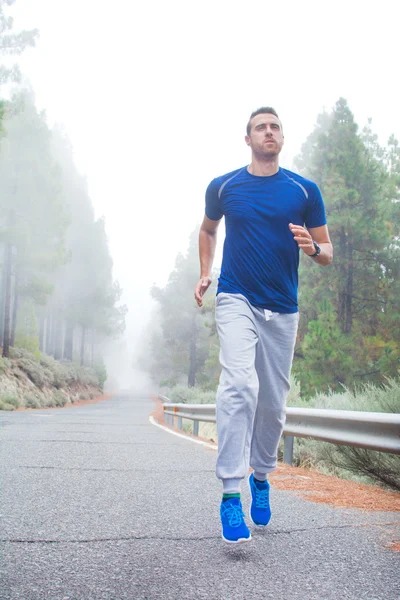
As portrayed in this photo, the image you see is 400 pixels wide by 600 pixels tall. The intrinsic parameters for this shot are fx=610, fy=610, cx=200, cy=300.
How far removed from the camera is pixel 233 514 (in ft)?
9.27

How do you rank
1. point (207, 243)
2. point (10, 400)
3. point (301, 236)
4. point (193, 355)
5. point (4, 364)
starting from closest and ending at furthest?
1. point (301, 236)
2. point (207, 243)
3. point (10, 400)
4. point (4, 364)
5. point (193, 355)

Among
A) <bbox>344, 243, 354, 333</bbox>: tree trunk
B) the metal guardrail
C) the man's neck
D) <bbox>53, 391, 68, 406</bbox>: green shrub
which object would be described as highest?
<bbox>344, 243, 354, 333</bbox>: tree trunk

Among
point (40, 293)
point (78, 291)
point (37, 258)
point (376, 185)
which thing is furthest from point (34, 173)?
point (78, 291)

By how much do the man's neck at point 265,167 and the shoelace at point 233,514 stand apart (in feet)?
6.11

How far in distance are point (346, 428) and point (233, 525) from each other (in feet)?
8.55

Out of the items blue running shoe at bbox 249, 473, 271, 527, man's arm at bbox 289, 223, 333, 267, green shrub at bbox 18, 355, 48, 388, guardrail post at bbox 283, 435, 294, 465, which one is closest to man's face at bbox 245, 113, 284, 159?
man's arm at bbox 289, 223, 333, 267

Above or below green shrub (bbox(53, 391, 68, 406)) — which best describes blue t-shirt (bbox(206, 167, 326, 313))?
above

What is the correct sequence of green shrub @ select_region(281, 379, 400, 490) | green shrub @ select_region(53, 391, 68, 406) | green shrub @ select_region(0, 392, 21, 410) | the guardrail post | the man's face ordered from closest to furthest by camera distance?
the man's face
green shrub @ select_region(281, 379, 400, 490)
the guardrail post
green shrub @ select_region(0, 392, 21, 410)
green shrub @ select_region(53, 391, 68, 406)

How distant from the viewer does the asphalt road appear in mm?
2279

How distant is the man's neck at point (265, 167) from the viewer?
11.8 feet

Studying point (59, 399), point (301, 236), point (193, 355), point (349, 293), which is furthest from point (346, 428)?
point (193, 355)

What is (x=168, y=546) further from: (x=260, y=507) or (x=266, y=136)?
(x=266, y=136)

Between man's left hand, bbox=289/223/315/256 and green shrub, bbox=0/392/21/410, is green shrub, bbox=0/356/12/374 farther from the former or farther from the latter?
man's left hand, bbox=289/223/315/256

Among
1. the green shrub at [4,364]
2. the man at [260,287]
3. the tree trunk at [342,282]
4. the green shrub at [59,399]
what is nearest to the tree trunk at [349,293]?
the tree trunk at [342,282]
